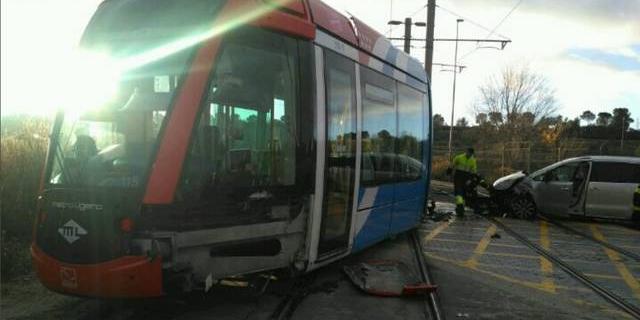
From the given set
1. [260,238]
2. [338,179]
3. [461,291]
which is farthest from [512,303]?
[260,238]

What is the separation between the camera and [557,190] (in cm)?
1591

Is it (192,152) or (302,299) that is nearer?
(192,152)

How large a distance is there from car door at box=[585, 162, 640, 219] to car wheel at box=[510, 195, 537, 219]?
1286 millimetres

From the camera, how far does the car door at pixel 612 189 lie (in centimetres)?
1516

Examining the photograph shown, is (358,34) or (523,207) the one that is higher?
(358,34)

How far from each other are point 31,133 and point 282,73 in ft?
26.4

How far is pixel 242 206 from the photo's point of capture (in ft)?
18.8

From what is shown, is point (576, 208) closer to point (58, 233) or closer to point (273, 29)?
point (273, 29)

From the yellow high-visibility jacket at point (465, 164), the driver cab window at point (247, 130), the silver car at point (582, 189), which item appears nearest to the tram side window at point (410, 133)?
the driver cab window at point (247, 130)

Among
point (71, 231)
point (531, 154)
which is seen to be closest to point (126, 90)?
point (71, 231)

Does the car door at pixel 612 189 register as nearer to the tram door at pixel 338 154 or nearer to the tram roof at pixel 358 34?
the tram roof at pixel 358 34

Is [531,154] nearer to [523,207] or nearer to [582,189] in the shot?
[523,207]

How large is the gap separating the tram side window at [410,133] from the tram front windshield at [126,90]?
16.3 feet

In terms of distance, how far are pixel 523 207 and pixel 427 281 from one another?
9.16m
